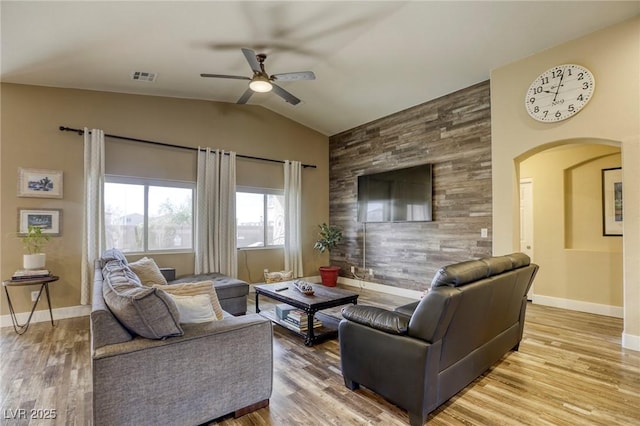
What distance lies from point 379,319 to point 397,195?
12.3ft

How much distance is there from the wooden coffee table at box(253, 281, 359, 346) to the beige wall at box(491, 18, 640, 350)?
237 centimetres

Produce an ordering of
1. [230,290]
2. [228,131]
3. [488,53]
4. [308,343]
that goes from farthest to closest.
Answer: [228,131] → [230,290] → [488,53] → [308,343]

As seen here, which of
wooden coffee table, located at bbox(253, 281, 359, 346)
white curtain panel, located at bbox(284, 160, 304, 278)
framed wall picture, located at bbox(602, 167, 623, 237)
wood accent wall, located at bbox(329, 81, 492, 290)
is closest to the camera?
wooden coffee table, located at bbox(253, 281, 359, 346)

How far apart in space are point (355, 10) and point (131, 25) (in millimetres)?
2269

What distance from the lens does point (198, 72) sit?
4359 mm

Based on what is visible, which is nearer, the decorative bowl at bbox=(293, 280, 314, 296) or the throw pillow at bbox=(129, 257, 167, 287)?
the throw pillow at bbox=(129, 257, 167, 287)

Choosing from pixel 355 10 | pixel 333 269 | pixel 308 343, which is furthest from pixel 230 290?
pixel 355 10

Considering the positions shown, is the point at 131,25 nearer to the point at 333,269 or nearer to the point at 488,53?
the point at 488,53

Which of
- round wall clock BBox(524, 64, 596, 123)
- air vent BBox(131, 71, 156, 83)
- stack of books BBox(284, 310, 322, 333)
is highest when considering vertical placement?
air vent BBox(131, 71, 156, 83)

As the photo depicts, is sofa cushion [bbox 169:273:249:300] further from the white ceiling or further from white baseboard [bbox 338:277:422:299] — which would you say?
the white ceiling

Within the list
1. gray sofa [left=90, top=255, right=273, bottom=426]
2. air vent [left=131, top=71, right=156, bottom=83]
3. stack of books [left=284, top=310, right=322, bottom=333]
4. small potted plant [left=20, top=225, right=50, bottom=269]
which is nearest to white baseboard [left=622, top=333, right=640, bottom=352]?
stack of books [left=284, top=310, right=322, bottom=333]

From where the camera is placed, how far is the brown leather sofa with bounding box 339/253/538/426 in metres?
1.93

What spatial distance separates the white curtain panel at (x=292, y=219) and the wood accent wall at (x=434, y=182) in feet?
3.26

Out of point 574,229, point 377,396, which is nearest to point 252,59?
point 377,396
